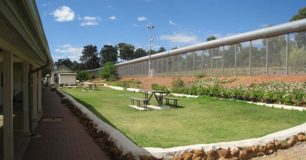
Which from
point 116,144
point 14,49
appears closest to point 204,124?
point 116,144

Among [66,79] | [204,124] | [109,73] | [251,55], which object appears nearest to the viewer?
[204,124]

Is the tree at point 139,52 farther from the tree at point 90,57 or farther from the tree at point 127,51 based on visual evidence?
the tree at point 90,57

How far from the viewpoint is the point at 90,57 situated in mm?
134750

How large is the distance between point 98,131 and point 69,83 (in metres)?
55.8

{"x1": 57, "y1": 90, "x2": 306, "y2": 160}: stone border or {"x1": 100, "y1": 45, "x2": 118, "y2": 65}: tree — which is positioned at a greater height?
{"x1": 100, "y1": 45, "x2": 118, "y2": 65}: tree

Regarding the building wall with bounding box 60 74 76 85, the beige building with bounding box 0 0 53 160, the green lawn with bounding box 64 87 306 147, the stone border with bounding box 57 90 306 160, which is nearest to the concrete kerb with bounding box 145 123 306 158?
the stone border with bounding box 57 90 306 160

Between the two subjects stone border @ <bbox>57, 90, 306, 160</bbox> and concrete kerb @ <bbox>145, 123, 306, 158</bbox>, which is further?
concrete kerb @ <bbox>145, 123, 306, 158</bbox>

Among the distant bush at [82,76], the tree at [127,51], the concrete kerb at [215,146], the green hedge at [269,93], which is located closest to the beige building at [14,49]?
the concrete kerb at [215,146]

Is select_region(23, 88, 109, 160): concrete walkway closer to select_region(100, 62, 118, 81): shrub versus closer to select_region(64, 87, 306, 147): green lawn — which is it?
select_region(64, 87, 306, 147): green lawn

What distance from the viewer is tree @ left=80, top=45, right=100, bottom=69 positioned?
131312 mm

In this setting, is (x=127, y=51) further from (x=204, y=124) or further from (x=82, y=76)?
(x=204, y=124)

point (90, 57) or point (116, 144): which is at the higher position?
point (90, 57)

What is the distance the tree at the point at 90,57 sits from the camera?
Answer: 131 metres

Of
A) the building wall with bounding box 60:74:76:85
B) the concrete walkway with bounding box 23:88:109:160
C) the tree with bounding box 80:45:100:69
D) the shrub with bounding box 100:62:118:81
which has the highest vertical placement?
the tree with bounding box 80:45:100:69
